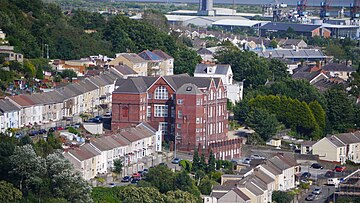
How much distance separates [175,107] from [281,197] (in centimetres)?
409

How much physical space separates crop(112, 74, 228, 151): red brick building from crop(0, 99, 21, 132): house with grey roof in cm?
223

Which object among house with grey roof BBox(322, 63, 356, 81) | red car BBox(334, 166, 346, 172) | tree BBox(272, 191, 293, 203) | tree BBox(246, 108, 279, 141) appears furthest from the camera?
house with grey roof BBox(322, 63, 356, 81)

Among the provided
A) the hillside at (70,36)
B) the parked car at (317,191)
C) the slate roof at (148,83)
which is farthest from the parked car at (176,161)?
the hillside at (70,36)

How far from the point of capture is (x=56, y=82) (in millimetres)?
28828

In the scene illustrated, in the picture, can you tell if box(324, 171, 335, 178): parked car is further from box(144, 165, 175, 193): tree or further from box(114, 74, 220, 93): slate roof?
box(144, 165, 175, 193): tree

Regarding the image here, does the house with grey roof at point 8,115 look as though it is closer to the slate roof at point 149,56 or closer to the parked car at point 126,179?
the parked car at point 126,179

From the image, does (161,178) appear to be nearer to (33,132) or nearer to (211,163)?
(211,163)

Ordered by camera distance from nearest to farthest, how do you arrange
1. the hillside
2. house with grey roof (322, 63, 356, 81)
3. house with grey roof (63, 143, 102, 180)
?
house with grey roof (63, 143, 102, 180) < the hillside < house with grey roof (322, 63, 356, 81)

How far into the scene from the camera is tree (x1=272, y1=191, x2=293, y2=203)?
22.9m

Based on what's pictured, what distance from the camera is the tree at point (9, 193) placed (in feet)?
65.3

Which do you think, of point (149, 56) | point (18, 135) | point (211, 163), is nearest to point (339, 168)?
point (211, 163)

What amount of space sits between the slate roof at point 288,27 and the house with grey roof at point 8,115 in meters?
32.3

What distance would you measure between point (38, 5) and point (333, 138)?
1174 centimetres

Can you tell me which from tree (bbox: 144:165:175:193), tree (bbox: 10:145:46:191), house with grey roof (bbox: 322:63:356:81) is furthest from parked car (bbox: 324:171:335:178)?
house with grey roof (bbox: 322:63:356:81)
